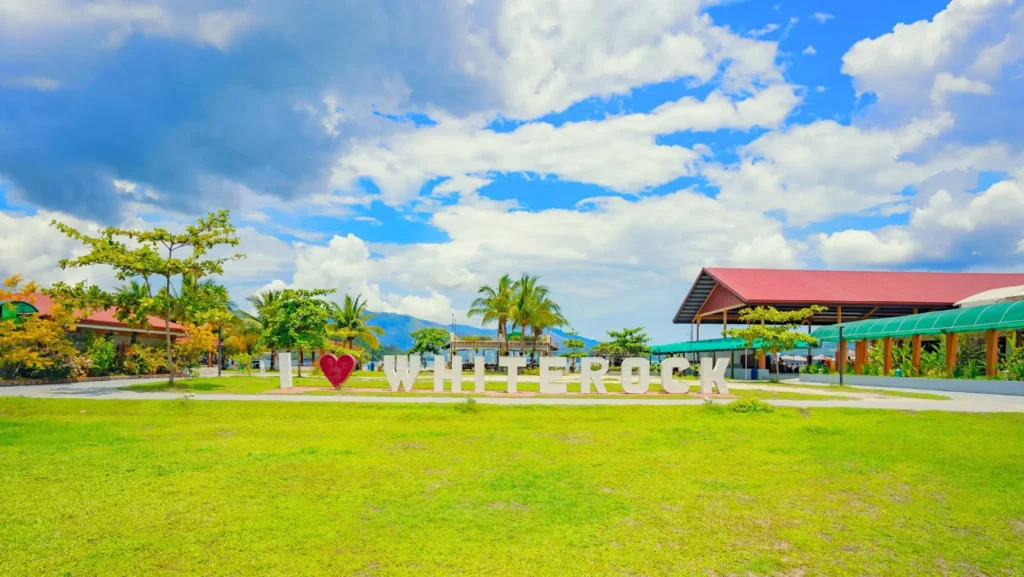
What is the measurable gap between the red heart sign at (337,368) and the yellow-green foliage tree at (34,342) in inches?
473

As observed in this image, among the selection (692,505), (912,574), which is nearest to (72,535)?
(692,505)

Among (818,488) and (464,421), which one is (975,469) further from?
(464,421)

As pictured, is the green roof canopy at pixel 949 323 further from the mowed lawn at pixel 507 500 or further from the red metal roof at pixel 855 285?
the mowed lawn at pixel 507 500

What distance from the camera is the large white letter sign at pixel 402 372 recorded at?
25.5m

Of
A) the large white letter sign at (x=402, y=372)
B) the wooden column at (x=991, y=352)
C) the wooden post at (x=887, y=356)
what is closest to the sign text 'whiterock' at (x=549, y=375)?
the large white letter sign at (x=402, y=372)

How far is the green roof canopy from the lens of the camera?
2711 centimetres

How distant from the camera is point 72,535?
640 centimetres

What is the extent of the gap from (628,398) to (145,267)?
72.0 ft

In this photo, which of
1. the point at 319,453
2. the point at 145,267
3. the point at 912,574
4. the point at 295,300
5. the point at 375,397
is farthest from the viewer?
Result: the point at 295,300

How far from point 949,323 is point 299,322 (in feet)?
113

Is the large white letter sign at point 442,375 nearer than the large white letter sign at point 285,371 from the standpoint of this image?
Yes

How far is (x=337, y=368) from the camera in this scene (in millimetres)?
26344

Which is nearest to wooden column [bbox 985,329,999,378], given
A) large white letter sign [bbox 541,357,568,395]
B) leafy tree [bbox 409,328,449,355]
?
large white letter sign [bbox 541,357,568,395]

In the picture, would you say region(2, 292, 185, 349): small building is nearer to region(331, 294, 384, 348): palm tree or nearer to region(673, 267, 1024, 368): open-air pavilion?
region(331, 294, 384, 348): palm tree
